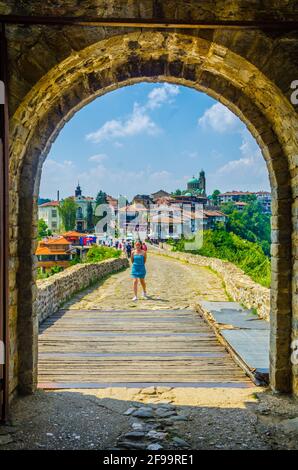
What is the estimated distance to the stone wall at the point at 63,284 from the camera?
26.0ft

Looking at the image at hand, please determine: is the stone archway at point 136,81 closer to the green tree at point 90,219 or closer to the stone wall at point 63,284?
the stone wall at point 63,284

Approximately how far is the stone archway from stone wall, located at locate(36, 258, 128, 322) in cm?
88

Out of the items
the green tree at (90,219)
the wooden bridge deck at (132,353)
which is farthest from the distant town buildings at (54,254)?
the green tree at (90,219)

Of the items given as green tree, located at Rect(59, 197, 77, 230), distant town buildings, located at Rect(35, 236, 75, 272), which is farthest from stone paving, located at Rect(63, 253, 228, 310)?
green tree, located at Rect(59, 197, 77, 230)

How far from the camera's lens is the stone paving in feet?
31.8

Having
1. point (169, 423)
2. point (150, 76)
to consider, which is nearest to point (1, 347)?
point (169, 423)

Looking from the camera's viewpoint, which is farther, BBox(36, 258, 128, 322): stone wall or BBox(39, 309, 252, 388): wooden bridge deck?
BBox(36, 258, 128, 322): stone wall

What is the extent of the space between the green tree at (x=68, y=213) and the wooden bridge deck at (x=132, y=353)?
65.7 m

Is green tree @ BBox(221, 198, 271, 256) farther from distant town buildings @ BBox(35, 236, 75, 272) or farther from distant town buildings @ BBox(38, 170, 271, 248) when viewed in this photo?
distant town buildings @ BBox(35, 236, 75, 272)

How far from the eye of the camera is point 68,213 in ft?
243

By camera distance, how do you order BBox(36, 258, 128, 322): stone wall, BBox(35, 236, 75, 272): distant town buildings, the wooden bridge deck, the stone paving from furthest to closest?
BBox(35, 236, 75, 272): distant town buildings < the stone paving < BBox(36, 258, 128, 322): stone wall < the wooden bridge deck

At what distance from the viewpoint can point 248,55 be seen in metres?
3.73
